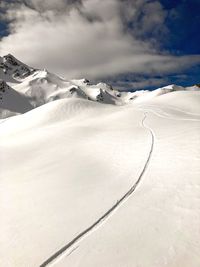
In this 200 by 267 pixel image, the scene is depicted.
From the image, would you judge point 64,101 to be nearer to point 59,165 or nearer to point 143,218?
point 59,165

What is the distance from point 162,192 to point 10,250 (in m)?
5.58

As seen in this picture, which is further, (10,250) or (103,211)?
(103,211)

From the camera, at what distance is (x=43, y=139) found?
904 inches

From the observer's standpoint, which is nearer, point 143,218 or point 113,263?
point 113,263

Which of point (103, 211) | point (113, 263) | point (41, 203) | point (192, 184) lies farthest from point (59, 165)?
point (113, 263)

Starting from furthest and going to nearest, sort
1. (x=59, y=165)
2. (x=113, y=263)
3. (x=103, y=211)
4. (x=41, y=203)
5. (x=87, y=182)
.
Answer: (x=59, y=165) < (x=87, y=182) < (x=41, y=203) < (x=103, y=211) < (x=113, y=263)

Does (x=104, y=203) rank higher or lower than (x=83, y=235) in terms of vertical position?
higher

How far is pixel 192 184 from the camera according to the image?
10234mm

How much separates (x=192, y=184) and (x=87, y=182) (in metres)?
4.35

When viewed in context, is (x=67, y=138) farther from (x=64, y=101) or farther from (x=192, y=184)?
(x=64, y=101)

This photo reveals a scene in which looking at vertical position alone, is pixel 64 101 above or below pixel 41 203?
above

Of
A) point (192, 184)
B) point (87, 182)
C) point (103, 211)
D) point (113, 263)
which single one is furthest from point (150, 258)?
point (87, 182)

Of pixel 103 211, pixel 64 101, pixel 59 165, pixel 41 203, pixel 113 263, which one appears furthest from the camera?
pixel 64 101

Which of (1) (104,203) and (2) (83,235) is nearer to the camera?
(2) (83,235)
